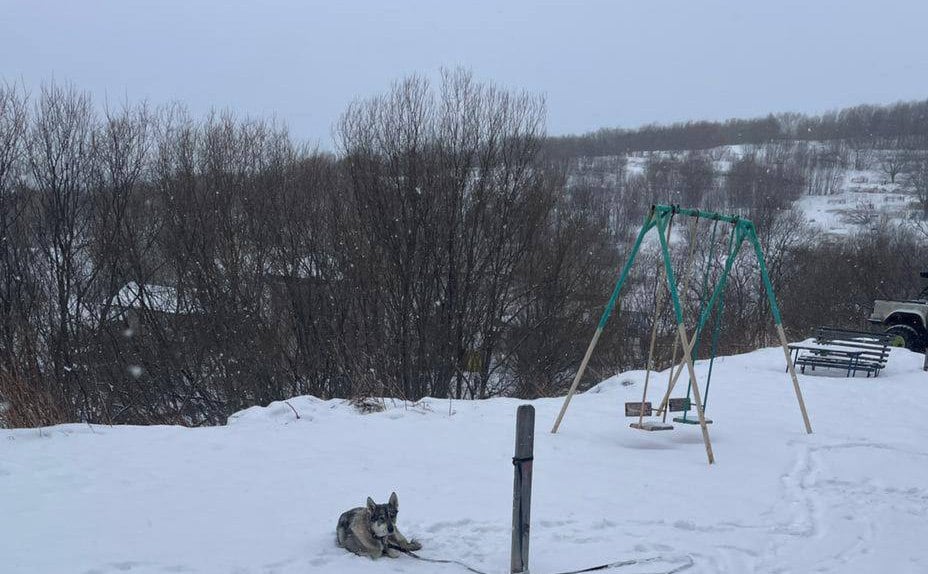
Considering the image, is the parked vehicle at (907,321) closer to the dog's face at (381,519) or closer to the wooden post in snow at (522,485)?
the wooden post in snow at (522,485)

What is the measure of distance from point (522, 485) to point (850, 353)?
13.1 meters

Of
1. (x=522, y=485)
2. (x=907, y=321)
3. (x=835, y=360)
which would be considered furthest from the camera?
(x=907, y=321)

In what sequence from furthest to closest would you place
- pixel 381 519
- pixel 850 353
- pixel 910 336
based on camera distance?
pixel 910 336 < pixel 850 353 < pixel 381 519

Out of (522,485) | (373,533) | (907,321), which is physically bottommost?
(907,321)

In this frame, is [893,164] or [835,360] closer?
[835,360]

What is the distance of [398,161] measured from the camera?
77.9 feet

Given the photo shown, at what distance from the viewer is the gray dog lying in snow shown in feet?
16.2

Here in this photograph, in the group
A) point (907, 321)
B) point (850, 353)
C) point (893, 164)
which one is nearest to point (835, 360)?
point (850, 353)

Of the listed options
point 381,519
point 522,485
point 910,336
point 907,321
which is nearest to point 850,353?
point 910,336

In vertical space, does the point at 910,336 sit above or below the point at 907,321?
below

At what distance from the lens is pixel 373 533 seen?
4.95 metres

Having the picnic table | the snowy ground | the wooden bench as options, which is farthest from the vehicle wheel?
the snowy ground

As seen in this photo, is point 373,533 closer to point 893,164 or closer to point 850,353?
point 850,353

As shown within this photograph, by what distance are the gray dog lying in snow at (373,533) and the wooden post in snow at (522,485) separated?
733 millimetres
